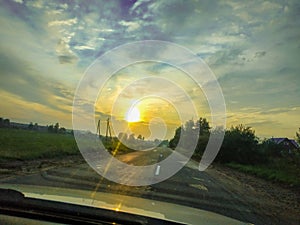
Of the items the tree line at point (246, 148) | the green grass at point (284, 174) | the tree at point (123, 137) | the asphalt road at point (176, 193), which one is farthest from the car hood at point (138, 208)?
the tree at point (123, 137)

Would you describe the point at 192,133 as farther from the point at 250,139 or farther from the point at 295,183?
the point at 295,183

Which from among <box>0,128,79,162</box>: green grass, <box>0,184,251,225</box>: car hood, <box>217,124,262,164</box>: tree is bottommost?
<box>0,184,251,225</box>: car hood

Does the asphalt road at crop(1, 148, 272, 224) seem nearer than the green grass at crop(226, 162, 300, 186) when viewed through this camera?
Yes

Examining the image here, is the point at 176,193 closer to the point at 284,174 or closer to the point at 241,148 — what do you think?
the point at 284,174

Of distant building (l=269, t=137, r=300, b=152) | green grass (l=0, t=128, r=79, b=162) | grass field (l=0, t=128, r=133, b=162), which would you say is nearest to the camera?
green grass (l=0, t=128, r=79, b=162)

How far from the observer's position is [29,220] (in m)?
2.86

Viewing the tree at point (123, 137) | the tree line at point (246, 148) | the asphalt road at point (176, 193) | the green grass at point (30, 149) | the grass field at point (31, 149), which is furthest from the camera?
the tree at point (123, 137)

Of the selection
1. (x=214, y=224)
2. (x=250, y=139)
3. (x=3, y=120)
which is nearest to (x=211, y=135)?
(x=250, y=139)

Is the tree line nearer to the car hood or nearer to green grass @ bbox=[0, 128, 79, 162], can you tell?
green grass @ bbox=[0, 128, 79, 162]

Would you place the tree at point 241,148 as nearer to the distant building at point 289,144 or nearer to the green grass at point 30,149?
the distant building at point 289,144

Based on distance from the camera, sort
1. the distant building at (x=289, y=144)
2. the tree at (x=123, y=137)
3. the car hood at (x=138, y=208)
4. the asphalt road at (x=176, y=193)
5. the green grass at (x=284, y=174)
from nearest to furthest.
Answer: the car hood at (x=138, y=208) → the asphalt road at (x=176, y=193) → the green grass at (x=284, y=174) → the distant building at (x=289, y=144) → the tree at (x=123, y=137)

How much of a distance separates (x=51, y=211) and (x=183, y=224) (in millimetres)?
1215

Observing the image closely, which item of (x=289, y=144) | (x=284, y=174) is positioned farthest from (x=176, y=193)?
(x=289, y=144)

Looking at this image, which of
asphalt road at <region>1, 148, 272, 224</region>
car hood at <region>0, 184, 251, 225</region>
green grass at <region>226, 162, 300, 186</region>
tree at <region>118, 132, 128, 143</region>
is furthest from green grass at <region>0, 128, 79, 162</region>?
tree at <region>118, 132, 128, 143</region>
